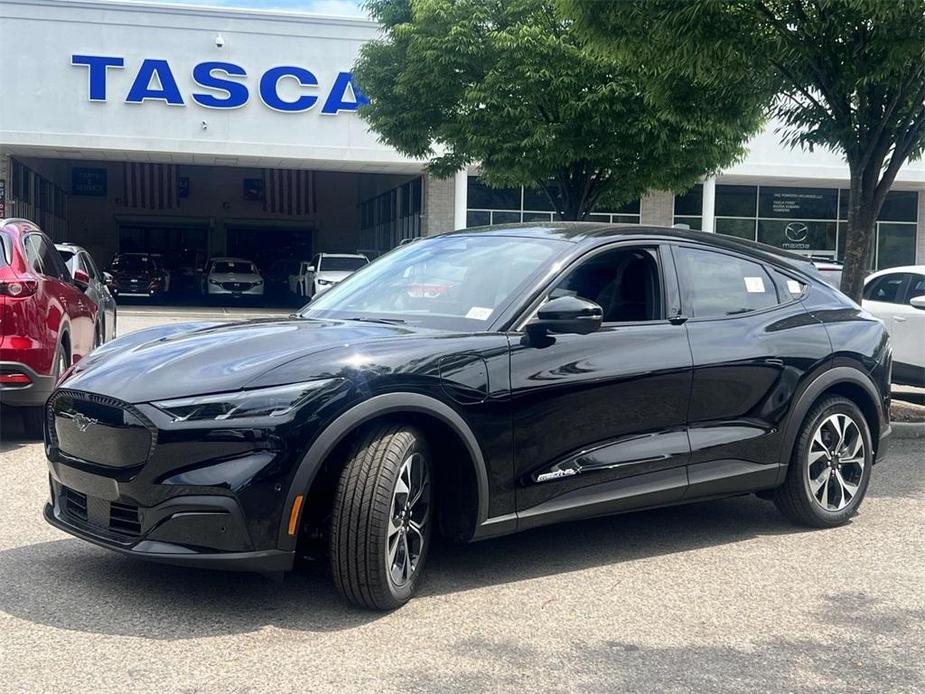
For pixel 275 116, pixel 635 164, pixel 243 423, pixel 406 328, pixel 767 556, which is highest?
pixel 275 116

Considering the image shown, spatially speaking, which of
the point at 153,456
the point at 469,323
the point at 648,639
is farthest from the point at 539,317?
the point at 153,456

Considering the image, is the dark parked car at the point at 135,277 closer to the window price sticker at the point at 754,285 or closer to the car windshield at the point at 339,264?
the car windshield at the point at 339,264

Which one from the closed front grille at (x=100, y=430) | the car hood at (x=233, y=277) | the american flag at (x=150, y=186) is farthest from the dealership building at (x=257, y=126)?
the closed front grille at (x=100, y=430)

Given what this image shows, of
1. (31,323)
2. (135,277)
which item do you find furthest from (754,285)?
(135,277)

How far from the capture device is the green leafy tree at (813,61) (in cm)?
839

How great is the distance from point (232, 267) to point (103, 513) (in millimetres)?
27607

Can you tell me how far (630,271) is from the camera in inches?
205

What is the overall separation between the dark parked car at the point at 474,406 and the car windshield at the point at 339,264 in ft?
67.4

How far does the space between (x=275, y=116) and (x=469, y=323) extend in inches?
1006

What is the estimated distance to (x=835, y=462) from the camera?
19.1 ft

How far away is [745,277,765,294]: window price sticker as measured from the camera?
18.6ft

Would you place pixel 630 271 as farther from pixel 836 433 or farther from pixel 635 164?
pixel 635 164

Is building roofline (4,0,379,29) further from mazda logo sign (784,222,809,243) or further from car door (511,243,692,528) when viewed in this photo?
car door (511,243,692,528)

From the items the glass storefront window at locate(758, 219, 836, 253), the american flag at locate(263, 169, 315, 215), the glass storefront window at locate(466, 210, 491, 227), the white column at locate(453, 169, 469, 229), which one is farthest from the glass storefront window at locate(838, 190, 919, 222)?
the american flag at locate(263, 169, 315, 215)
